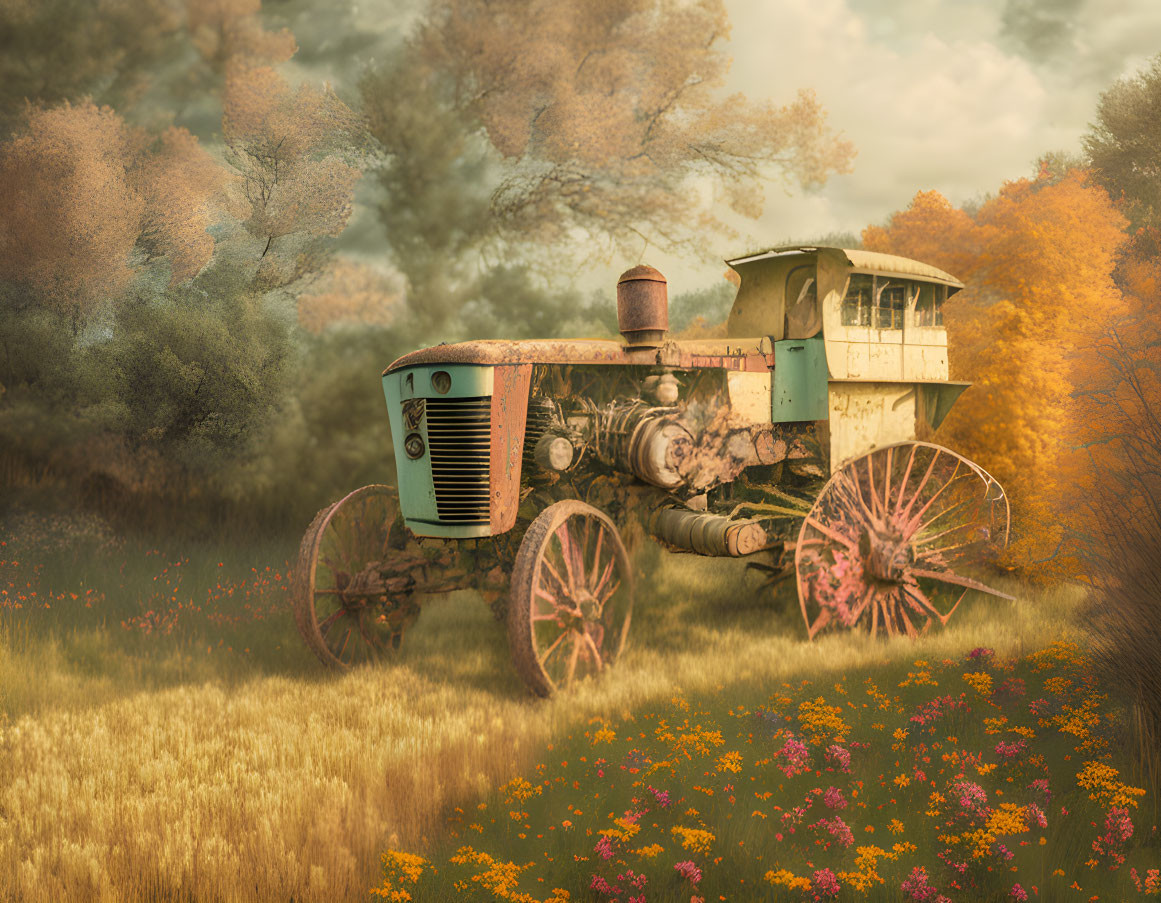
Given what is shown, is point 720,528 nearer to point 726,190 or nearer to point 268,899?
point 268,899

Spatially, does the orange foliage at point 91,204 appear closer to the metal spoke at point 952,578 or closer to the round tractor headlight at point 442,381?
the round tractor headlight at point 442,381

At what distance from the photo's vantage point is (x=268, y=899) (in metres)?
3.04

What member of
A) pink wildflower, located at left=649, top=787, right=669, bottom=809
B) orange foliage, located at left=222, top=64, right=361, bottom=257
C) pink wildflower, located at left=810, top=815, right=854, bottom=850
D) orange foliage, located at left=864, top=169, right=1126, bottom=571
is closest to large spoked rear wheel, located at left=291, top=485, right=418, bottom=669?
pink wildflower, located at left=649, top=787, right=669, bottom=809

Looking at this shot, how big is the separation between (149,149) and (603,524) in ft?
26.5

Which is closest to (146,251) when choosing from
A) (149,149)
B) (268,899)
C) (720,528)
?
(149,149)

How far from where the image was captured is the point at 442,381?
196 inches

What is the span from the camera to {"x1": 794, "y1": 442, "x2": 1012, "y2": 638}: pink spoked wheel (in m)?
6.11

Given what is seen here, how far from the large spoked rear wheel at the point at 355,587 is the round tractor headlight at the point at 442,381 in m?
1.19

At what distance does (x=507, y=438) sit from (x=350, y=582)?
171cm

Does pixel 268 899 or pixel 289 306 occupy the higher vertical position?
pixel 289 306

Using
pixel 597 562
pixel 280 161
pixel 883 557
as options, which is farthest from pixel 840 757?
pixel 280 161

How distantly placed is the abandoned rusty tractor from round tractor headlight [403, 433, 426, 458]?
0.05ft

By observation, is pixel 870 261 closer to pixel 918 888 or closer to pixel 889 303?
pixel 889 303

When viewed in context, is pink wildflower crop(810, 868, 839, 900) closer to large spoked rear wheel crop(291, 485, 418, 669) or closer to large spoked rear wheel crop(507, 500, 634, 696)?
large spoked rear wheel crop(507, 500, 634, 696)
